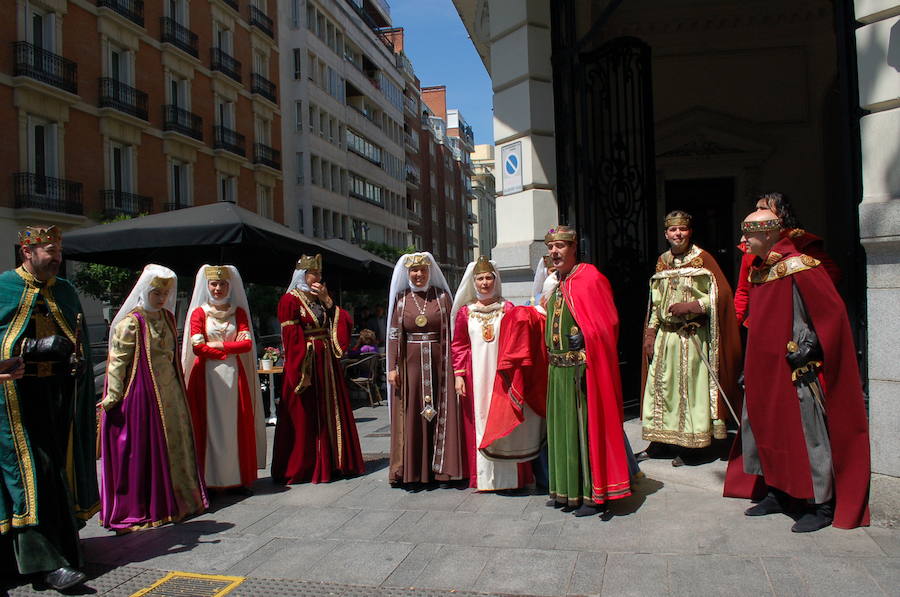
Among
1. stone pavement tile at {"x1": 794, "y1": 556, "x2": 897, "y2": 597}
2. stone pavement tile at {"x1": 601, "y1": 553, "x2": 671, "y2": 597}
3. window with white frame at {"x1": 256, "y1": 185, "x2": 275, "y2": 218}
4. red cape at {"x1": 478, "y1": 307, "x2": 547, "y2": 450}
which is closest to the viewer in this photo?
stone pavement tile at {"x1": 794, "y1": 556, "x2": 897, "y2": 597}

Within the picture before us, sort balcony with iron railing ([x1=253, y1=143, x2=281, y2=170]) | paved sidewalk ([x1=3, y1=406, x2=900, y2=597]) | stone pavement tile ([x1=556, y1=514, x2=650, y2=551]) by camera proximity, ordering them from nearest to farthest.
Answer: paved sidewalk ([x1=3, y1=406, x2=900, y2=597]) < stone pavement tile ([x1=556, y1=514, x2=650, y2=551]) < balcony with iron railing ([x1=253, y1=143, x2=281, y2=170])

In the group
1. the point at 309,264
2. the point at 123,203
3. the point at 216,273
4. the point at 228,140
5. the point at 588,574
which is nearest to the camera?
the point at 588,574

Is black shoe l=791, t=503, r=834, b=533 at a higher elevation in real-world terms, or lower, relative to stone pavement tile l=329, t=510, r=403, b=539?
higher

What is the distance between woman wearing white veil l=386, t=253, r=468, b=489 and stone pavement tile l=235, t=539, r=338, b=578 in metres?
1.41

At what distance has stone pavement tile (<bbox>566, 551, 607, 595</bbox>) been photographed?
13.1ft

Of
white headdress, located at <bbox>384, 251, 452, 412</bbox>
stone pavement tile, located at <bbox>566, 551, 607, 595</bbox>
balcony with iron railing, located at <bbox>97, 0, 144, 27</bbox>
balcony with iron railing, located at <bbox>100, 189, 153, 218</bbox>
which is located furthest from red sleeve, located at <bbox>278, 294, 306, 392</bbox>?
balcony with iron railing, located at <bbox>97, 0, 144, 27</bbox>

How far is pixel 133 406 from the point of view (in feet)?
18.3

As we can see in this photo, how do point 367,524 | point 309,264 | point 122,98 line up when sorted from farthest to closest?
1. point 122,98
2. point 309,264
3. point 367,524

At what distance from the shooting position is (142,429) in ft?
18.3

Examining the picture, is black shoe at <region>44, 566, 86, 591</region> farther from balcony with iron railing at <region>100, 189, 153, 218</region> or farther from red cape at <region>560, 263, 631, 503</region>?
balcony with iron railing at <region>100, 189, 153, 218</region>

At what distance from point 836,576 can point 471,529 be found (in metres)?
2.19

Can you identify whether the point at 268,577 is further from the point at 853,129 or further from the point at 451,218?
the point at 451,218

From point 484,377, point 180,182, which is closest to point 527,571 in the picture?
point 484,377

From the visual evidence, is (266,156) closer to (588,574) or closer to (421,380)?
(421,380)
